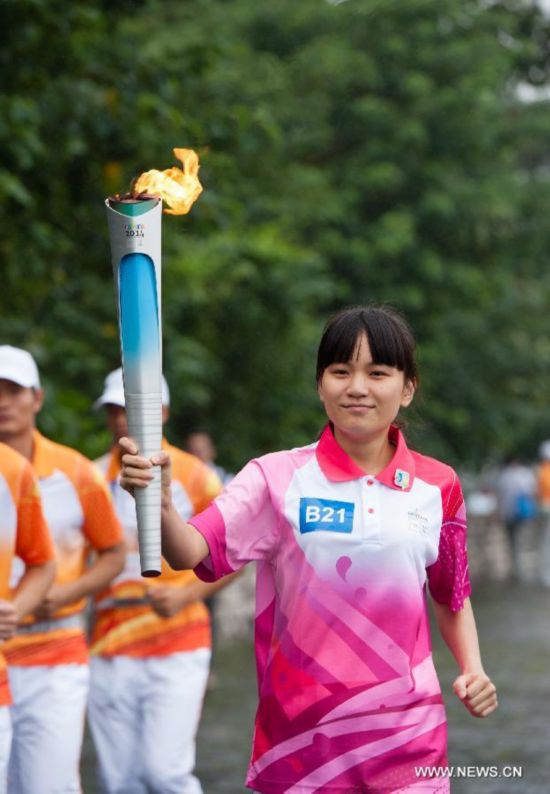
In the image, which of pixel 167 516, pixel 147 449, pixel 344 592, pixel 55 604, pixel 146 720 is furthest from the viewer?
pixel 146 720

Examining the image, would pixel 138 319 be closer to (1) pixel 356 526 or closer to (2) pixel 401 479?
(1) pixel 356 526

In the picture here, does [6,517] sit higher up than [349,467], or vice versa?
[6,517]

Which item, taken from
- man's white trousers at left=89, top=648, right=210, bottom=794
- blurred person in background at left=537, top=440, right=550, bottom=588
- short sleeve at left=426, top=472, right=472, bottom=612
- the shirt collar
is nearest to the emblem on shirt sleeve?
the shirt collar

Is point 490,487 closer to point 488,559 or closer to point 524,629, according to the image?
point 488,559

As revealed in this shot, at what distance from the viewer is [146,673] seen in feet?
22.2

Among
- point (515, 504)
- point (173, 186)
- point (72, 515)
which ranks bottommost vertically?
point (72, 515)

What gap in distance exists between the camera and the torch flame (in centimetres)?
375

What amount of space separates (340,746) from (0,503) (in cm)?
138

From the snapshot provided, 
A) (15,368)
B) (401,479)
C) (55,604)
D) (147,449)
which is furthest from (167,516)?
(55,604)

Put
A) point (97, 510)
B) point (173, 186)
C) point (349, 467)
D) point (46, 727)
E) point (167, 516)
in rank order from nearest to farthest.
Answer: point (167, 516) < point (173, 186) < point (349, 467) < point (46, 727) < point (97, 510)

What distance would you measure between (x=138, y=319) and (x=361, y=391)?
0.71m

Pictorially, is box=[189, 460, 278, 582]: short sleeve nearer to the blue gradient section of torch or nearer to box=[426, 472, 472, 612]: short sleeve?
box=[426, 472, 472, 612]: short sleeve

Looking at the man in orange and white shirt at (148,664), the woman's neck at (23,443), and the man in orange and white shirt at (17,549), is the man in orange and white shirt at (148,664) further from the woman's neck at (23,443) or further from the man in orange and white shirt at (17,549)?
the man in orange and white shirt at (17,549)

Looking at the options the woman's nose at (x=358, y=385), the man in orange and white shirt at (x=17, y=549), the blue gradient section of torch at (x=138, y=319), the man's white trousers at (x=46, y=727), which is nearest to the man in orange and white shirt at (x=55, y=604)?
the man's white trousers at (x=46, y=727)
